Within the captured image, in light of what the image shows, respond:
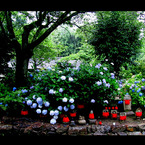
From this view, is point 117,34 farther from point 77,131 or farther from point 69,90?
point 77,131

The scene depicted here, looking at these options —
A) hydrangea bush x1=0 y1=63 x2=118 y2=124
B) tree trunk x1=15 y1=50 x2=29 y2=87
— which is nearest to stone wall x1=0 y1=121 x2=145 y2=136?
hydrangea bush x1=0 y1=63 x2=118 y2=124

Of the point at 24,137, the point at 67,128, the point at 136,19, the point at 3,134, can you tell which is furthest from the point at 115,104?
the point at 136,19

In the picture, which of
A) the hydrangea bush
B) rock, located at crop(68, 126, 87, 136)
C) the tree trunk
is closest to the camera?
rock, located at crop(68, 126, 87, 136)

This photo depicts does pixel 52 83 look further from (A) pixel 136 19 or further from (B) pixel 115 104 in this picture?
(A) pixel 136 19

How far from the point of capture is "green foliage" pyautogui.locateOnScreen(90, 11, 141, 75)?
384 cm

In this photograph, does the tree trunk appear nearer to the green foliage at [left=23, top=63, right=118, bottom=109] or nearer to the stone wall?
the green foliage at [left=23, top=63, right=118, bottom=109]

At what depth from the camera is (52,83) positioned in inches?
84.4

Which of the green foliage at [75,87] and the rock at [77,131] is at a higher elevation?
the green foliage at [75,87]

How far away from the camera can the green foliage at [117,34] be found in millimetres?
3842

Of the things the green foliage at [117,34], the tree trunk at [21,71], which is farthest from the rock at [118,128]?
the green foliage at [117,34]

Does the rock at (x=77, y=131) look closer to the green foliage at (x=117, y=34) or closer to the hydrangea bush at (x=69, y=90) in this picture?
the hydrangea bush at (x=69, y=90)

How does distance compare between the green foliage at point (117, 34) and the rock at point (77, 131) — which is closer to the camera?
the rock at point (77, 131)

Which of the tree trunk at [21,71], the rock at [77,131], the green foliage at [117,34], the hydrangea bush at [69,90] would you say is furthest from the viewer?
the green foliage at [117,34]

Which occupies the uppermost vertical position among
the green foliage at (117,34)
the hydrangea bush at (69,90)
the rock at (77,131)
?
the green foliage at (117,34)
